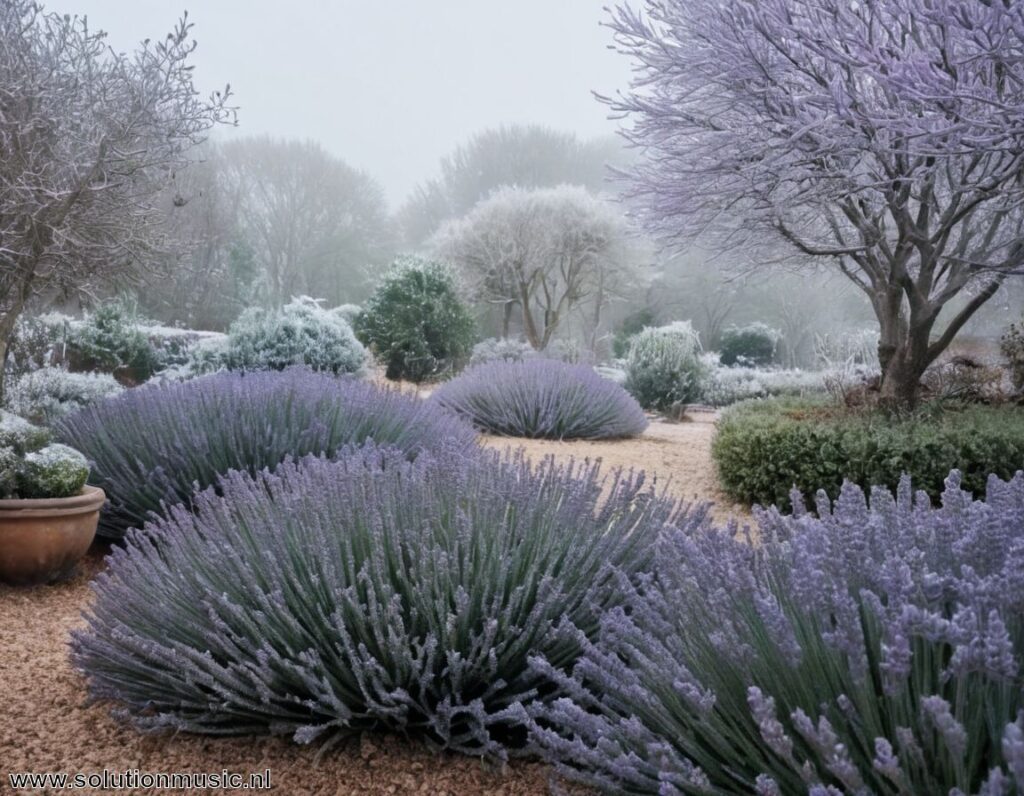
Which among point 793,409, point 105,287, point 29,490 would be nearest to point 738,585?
point 29,490

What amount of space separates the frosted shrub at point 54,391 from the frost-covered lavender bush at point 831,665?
22.5ft

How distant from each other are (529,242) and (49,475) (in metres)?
15.9

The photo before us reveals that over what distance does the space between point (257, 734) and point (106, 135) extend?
173 inches

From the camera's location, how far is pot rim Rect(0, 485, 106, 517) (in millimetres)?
3553

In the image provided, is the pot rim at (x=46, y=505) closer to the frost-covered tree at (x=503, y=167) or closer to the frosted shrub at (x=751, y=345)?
the frosted shrub at (x=751, y=345)

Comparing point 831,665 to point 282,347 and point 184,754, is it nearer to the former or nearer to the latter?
point 184,754

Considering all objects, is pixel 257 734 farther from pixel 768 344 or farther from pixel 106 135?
pixel 768 344

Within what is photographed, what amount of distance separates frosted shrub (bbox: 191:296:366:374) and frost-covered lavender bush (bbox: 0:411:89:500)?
5854 mm

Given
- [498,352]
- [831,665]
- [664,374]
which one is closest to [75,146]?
[831,665]

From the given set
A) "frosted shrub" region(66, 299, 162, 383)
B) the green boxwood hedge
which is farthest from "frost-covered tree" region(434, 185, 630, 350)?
the green boxwood hedge

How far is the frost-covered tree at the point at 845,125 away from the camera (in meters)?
3.67

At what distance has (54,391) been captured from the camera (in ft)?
26.7

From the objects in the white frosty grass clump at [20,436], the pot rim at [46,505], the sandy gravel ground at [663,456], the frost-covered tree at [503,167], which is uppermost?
the frost-covered tree at [503,167]

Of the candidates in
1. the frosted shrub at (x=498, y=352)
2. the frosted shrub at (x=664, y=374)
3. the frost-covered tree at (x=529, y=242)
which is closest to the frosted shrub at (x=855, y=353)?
the frosted shrub at (x=664, y=374)
